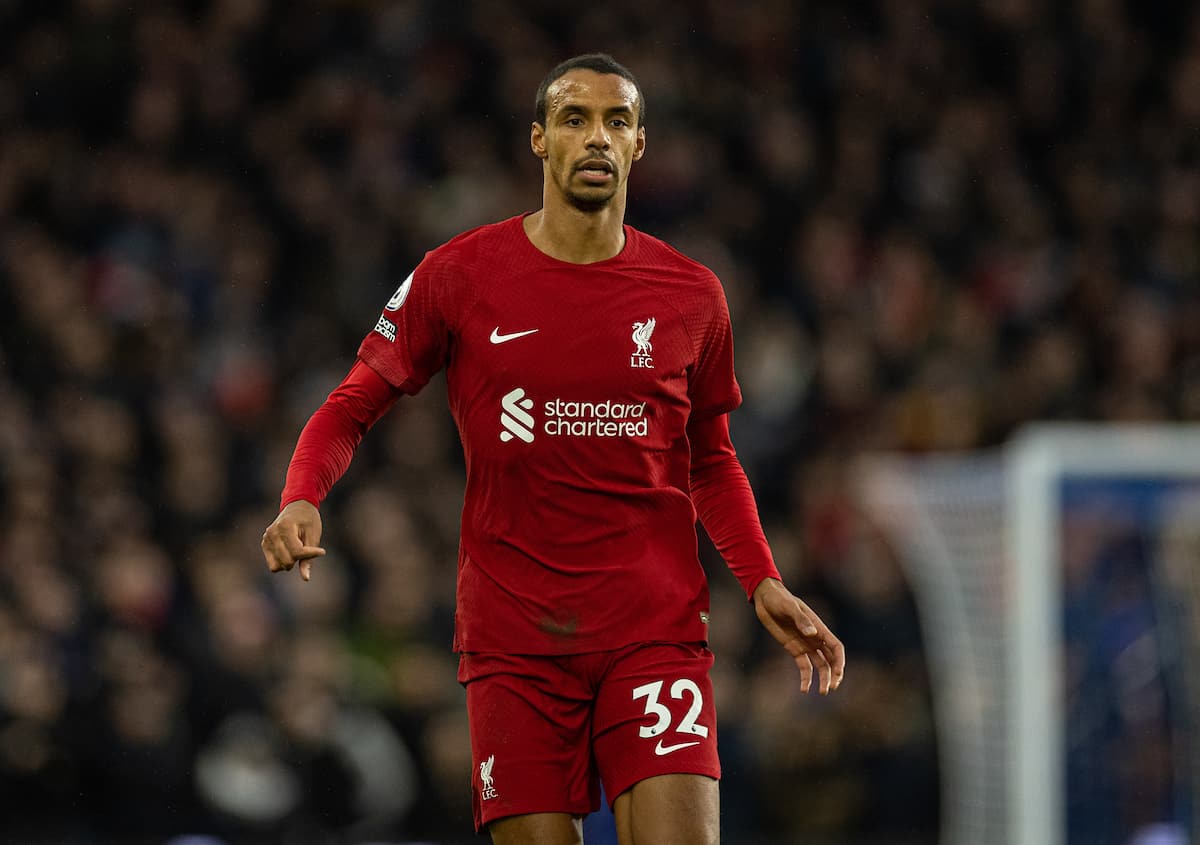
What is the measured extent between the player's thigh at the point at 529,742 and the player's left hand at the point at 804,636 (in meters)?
0.48

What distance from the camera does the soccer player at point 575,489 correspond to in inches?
164

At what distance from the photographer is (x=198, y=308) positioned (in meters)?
11.8

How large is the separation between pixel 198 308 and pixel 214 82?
2154 millimetres

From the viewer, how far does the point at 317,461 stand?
4.20 metres

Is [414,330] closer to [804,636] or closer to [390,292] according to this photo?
[804,636]

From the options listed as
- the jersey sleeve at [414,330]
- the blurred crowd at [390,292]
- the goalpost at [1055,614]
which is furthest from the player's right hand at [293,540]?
the blurred crowd at [390,292]

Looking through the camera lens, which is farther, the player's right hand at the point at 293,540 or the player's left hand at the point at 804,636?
the player's left hand at the point at 804,636

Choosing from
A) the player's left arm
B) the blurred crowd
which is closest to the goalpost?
the blurred crowd

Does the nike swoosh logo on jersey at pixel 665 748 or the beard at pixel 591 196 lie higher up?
the beard at pixel 591 196

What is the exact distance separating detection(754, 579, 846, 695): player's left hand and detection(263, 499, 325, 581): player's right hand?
107 centimetres

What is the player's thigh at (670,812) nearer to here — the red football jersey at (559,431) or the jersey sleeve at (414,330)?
the red football jersey at (559,431)

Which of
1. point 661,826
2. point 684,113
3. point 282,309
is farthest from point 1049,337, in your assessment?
point 661,826

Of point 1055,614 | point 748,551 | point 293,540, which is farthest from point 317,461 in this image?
point 1055,614

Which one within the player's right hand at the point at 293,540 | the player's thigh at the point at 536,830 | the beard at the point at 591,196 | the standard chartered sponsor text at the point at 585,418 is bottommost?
the player's thigh at the point at 536,830
